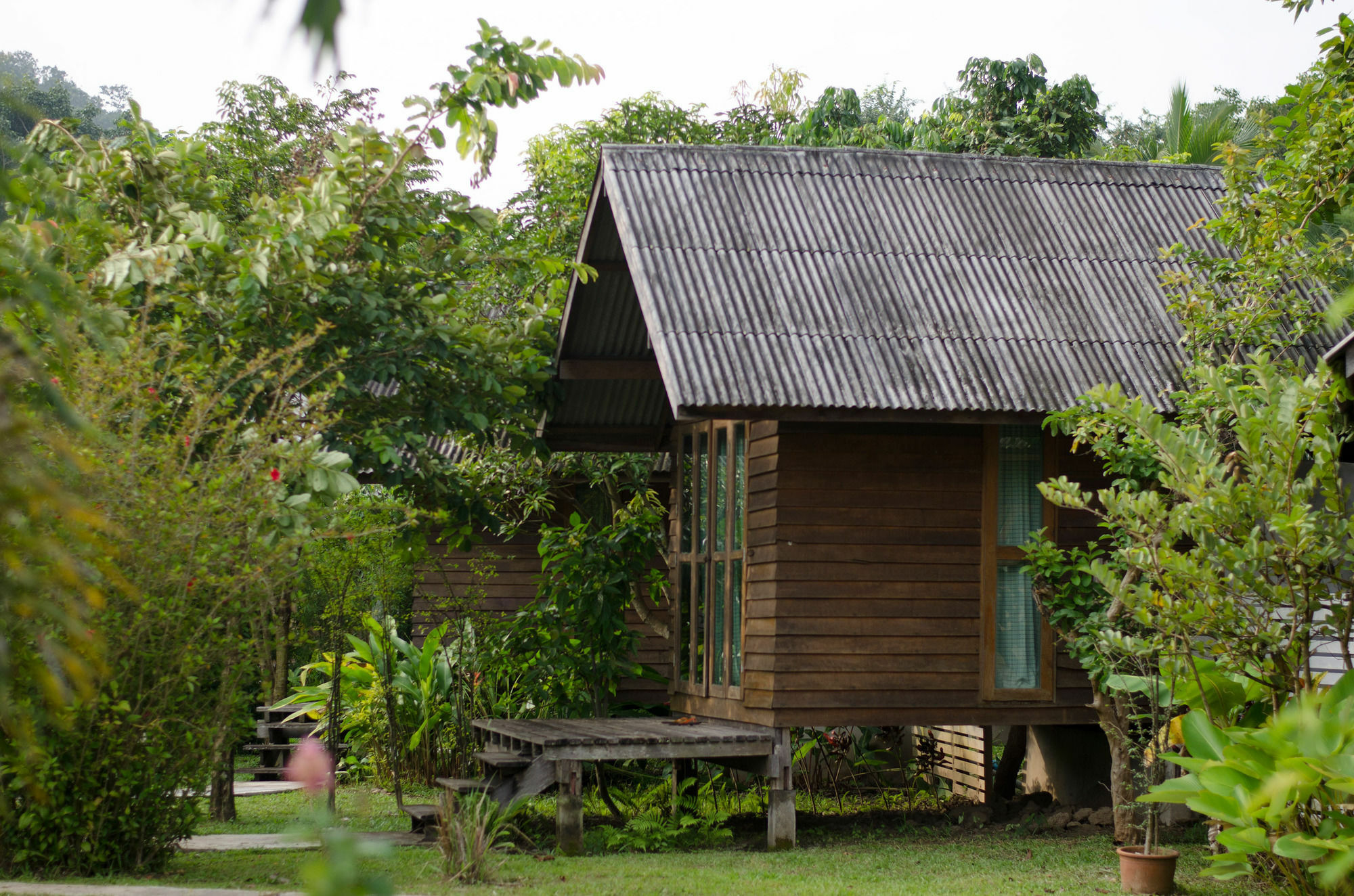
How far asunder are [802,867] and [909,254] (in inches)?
186

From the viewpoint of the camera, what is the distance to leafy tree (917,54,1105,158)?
56.4 feet

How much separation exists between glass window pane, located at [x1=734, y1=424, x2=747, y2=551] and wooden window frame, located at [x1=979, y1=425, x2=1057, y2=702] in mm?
1736

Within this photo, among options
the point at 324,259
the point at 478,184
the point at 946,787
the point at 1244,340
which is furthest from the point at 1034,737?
the point at 478,184

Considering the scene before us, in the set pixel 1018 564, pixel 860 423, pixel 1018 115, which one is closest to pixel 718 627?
pixel 860 423

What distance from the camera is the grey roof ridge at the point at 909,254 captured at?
9266mm

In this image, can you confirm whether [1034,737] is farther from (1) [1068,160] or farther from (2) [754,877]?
(1) [1068,160]

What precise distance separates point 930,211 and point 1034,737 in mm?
4383

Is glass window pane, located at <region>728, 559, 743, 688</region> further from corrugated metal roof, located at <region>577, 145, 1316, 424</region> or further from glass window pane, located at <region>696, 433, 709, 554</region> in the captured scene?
corrugated metal roof, located at <region>577, 145, 1316, 424</region>

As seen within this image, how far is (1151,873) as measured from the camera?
6609 millimetres

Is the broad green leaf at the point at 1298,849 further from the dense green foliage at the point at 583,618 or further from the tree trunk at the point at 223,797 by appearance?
the tree trunk at the point at 223,797

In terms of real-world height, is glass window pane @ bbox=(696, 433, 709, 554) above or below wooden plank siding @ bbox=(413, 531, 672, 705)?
above

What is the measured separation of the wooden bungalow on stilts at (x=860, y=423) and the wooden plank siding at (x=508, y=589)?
3.54 metres

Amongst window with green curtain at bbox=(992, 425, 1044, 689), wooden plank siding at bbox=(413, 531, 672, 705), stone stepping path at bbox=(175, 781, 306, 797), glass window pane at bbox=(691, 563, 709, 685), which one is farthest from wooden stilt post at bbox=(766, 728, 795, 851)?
wooden plank siding at bbox=(413, 531, 672, 705)

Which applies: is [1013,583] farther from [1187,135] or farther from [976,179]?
[1187,135]
